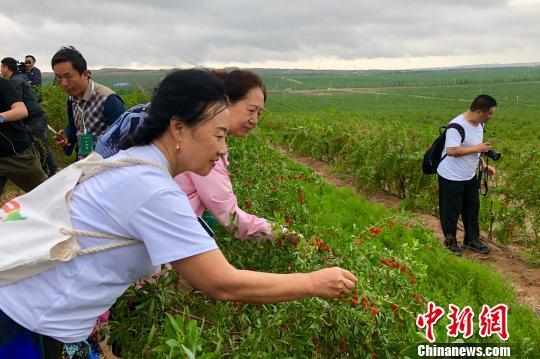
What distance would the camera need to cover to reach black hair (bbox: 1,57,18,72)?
5.73 metres

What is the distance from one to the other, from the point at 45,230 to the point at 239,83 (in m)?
1.16

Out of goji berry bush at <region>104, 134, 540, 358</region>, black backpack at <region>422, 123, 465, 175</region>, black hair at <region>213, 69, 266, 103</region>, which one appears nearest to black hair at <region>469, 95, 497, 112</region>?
black backpack at <region>422, 123, 465, 175</region>

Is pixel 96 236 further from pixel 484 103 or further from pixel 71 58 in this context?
pixel 484 103

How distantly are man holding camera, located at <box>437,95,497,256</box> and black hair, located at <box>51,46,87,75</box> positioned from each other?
11.6ft

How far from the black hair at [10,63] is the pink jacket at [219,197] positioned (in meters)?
4.90

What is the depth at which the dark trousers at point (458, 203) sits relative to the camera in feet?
16.4

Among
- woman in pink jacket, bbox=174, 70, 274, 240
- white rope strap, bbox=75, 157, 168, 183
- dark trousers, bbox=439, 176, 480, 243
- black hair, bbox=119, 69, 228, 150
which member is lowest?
dark trousers, bbox=439, 176, 480, 243

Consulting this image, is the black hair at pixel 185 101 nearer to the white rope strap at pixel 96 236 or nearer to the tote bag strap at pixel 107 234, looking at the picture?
the tote bag strap at pixel 107 234

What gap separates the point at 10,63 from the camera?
5.83 meters

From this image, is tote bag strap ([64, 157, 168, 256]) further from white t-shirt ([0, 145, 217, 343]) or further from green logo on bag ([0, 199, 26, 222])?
green logo on bag ([0, 199, 26, 222])

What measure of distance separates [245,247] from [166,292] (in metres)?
0.46

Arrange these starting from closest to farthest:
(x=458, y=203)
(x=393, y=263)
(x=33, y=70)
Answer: (x=393, y=263) < (x=458, y=203) < (x=33, y=70)

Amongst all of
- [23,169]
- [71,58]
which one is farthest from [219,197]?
[23,169]

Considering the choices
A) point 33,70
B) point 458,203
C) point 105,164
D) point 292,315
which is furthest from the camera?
point 33,70
